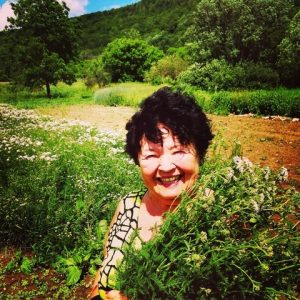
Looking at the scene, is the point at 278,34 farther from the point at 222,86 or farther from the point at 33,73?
the point at 33,73

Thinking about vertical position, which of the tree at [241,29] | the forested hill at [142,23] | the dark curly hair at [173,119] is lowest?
the dark curly hair at [173,119]

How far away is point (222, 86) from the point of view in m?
28.3

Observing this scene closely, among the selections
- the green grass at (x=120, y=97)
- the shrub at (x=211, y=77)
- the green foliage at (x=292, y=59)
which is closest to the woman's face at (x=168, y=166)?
the green grass at (x=120, y=97)

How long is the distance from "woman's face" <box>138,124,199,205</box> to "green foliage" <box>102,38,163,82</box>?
59.0 meters

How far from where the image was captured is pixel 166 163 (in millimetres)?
1701

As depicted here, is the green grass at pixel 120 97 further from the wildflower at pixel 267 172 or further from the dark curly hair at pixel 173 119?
the wildflower at pixel 267 172

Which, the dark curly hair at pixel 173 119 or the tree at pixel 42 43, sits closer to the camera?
the dark curly hair at pixel 173 119

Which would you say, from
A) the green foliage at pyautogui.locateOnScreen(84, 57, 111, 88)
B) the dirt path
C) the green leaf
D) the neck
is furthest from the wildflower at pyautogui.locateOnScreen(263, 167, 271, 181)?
the green foliage at pyautogui.locateOnScreen(84, 57, 111, 88)

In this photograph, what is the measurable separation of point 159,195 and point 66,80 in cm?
3980

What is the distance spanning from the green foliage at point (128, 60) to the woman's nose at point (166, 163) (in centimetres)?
5905

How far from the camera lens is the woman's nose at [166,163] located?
5.53ft

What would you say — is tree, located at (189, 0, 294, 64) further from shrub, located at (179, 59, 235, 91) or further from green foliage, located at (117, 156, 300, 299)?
green foliage, located at (117, 156, 300, 299)

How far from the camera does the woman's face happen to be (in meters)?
1.71

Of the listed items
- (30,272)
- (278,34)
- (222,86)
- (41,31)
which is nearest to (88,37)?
(41,31)
